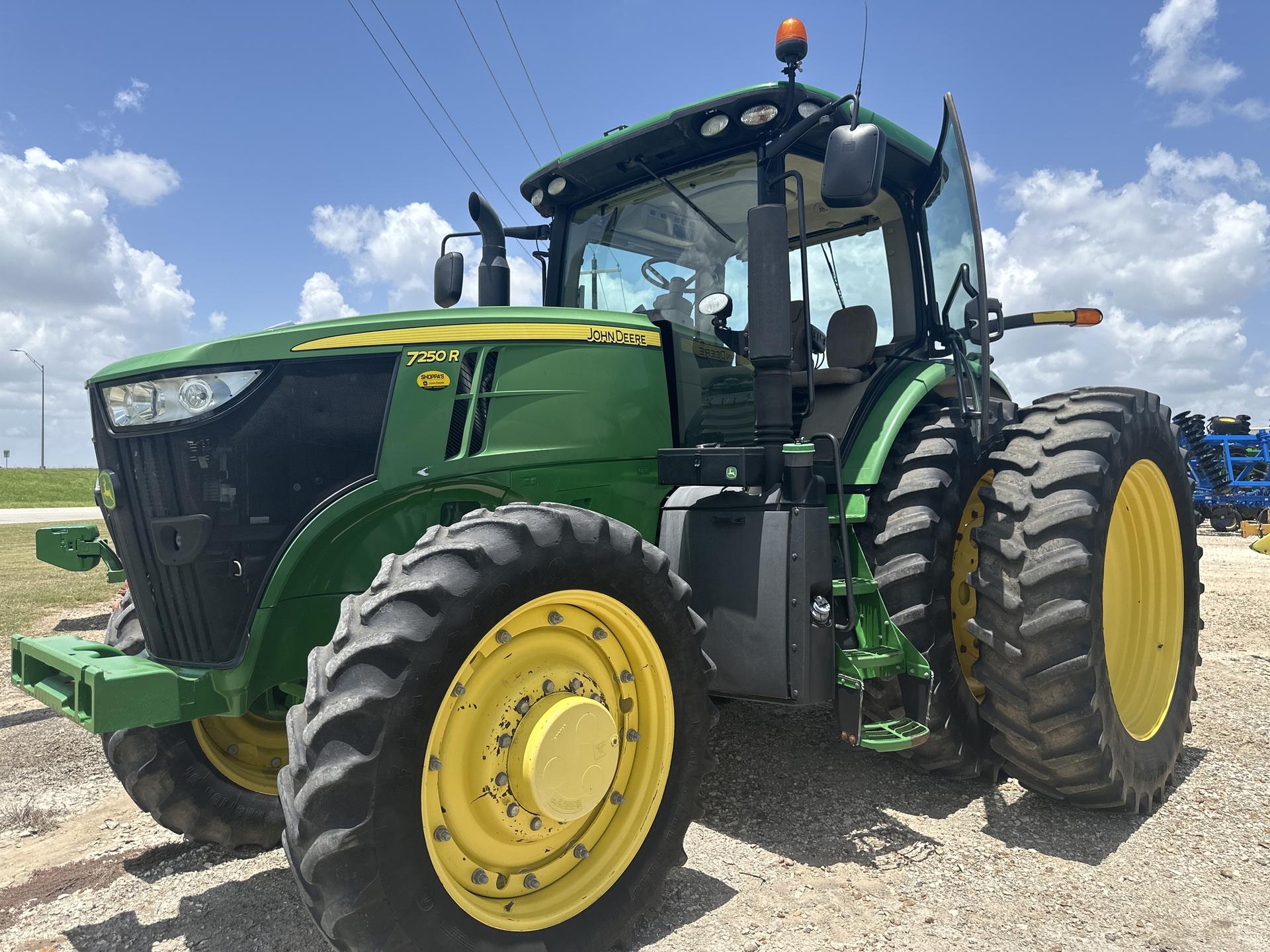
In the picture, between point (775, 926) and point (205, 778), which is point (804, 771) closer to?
point (775, 926)

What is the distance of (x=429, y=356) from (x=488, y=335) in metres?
0.23

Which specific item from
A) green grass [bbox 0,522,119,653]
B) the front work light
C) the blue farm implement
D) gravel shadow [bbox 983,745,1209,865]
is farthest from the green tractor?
the blue farm implement

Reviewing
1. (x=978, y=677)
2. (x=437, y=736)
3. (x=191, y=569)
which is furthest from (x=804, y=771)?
(x=191, y=569)

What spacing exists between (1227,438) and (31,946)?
20.8m

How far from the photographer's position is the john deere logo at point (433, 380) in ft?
9.32

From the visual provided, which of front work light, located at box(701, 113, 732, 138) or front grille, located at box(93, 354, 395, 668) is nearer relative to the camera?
front grille, located at box(93, 354, 395, 668)

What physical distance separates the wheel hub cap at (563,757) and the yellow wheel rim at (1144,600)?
2.50 metres

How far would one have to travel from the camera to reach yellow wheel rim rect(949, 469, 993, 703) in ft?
12.7

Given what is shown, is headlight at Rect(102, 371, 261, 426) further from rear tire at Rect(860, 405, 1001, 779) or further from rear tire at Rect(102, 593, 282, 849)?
rear tire at Rect(860, 405, 1001, 779)

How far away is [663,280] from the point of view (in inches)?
155

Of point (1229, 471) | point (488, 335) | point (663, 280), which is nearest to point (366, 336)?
point (488, 335)

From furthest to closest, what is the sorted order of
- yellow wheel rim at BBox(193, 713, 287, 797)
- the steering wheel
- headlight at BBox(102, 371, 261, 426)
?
the steering wheel < yellow wheel rim at BBox(193, 713, 287, 797) < headlight at BBox(102, 371, 261, 426)

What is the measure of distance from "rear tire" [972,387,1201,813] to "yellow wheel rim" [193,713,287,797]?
2784mm

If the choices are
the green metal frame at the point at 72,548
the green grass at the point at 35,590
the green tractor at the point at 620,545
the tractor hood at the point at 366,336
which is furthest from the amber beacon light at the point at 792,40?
the green grass at the point at 35,590
